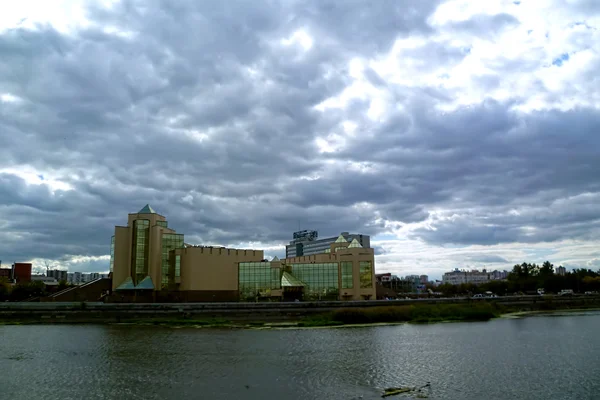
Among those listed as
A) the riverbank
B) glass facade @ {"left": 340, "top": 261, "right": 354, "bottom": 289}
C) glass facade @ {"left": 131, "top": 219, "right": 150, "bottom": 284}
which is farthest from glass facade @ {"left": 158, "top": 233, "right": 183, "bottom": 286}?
glass facade @ {"left": 340, "top": 261, "right": 354, "bottom": 289}

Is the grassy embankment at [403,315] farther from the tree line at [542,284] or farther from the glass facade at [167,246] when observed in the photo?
the tree line at [542,284]

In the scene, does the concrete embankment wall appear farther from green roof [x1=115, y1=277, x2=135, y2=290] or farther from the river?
the river

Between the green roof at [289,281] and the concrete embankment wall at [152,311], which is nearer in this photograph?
the concrete embankment wall at [152,311]

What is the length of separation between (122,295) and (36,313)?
21.3m

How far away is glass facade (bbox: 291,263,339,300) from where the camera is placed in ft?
363

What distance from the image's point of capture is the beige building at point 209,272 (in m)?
107

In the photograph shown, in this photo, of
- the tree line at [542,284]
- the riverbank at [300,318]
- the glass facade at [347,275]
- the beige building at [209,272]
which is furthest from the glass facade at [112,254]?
the tree line at [542,284]

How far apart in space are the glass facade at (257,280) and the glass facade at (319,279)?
6031mm

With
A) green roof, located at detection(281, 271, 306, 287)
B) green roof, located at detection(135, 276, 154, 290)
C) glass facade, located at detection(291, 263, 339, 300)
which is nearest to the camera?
green roof, located at detection(135, 276, 154, 290)

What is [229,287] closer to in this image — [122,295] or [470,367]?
[122,295]

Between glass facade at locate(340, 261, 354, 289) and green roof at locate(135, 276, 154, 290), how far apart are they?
41.2m

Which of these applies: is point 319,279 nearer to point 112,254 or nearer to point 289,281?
point 289,281

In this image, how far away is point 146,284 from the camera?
346 ft

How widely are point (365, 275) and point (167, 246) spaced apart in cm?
4409
